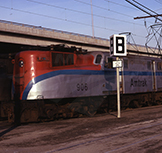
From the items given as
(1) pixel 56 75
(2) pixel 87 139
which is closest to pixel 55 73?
(1) pixel 56 75

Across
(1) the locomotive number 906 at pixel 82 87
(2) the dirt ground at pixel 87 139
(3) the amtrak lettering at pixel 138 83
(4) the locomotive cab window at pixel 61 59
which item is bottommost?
(2) the dirt ground at pixel 87 139

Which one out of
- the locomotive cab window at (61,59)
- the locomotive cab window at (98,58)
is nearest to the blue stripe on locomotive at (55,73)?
the locomotive cab window at (61,59)

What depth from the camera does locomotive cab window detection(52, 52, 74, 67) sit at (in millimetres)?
11773

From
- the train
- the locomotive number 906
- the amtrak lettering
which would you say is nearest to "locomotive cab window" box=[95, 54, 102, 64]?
the train

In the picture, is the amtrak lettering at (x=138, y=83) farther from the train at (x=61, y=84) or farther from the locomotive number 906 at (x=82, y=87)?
the locomotive number 906 at (x=82, y=87)

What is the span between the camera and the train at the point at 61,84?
11242 mm

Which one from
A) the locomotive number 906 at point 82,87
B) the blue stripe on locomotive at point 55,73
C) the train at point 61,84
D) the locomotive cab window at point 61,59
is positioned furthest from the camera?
the locomotive number 906 at point 82,87

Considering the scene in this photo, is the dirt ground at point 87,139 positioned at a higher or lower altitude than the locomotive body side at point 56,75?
lower

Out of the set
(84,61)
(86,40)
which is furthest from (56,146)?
(86,40)

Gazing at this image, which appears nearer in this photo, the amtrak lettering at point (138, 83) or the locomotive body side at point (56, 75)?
the locomotive body side at point (56, 75)

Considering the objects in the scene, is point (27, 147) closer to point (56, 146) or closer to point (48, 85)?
point (56, 146)

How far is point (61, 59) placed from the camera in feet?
39.2

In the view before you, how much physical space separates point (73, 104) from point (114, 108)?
3481 millimetres

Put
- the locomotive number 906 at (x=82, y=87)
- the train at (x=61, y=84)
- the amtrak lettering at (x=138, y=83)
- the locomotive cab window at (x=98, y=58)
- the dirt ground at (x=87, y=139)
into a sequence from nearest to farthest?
the dirt ground at (x=87, y=139)
the train at (x=61, y=84)
the locomotive number 906 at (x=82, y=87)
the locomotive cab window at (x=98, y=58)
the amtrak lettering at (x=138, y=83)
